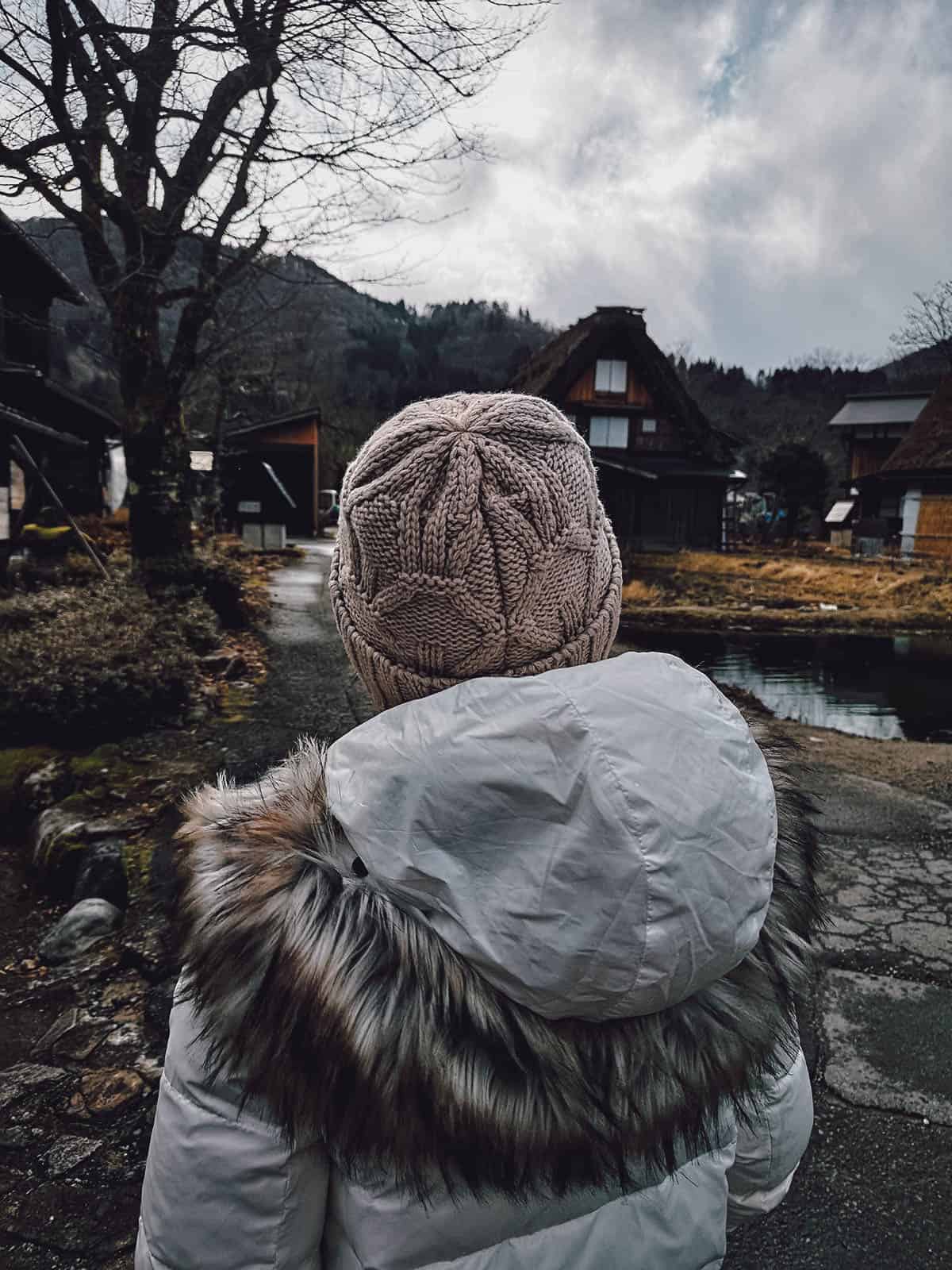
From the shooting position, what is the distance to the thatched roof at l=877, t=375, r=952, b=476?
2159 centimetres

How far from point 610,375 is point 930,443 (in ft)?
32.9

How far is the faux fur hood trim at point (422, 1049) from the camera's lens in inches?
29.2

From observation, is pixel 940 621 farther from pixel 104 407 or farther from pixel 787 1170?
pixel 104 407

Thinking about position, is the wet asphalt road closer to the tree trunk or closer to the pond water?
the pond water

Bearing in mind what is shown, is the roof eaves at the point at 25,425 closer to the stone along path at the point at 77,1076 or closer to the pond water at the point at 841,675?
the stone along path at the point at 77,1076

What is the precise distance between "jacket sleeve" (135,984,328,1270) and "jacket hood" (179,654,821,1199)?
4 centimetres

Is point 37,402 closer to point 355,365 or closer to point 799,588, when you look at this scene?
point 799,588

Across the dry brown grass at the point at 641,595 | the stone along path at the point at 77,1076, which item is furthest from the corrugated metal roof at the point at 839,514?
the stone along path at the point at 77,1076

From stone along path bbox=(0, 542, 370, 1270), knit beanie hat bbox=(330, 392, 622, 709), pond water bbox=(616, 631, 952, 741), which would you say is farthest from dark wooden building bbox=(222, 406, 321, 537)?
knit beanie hat bbox=(330, 392, 622, 709)

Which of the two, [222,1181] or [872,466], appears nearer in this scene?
[222,1181]

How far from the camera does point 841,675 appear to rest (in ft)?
27.6

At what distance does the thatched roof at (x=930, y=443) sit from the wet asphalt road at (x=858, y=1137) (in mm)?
21205

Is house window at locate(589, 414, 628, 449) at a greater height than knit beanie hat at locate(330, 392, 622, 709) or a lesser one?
greater

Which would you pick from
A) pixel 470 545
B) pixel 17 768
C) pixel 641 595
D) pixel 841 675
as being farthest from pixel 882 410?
pixel 470 545
